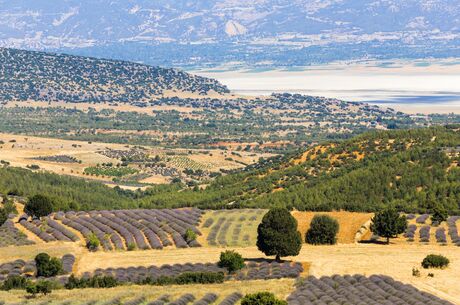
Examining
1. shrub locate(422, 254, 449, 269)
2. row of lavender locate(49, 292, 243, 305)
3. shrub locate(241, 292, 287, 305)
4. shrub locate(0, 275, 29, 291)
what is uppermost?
shrub locate(241, 292, 287, 305)

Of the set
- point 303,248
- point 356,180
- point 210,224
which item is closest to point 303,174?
point 356,180

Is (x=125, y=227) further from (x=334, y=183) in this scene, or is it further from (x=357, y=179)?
(x=357, y=179)

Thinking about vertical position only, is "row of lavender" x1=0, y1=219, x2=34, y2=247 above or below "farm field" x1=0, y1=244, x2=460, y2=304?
below

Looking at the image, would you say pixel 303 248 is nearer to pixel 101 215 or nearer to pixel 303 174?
pixel 101 215

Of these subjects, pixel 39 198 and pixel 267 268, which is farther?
pixel 39 198

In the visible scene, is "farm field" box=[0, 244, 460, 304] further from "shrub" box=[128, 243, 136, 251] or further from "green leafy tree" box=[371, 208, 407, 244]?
"green leafy tree" box=[371, 208, 407, 244]

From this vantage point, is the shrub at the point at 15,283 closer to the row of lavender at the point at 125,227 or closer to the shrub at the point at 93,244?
the shrub at the point at 93,244

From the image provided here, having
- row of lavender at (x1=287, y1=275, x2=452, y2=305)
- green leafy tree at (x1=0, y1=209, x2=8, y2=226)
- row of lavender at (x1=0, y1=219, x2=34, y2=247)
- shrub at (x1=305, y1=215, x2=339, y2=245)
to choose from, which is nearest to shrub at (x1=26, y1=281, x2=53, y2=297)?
row of lavender at (x1=287, y1=275, x2=452, y2=305)
